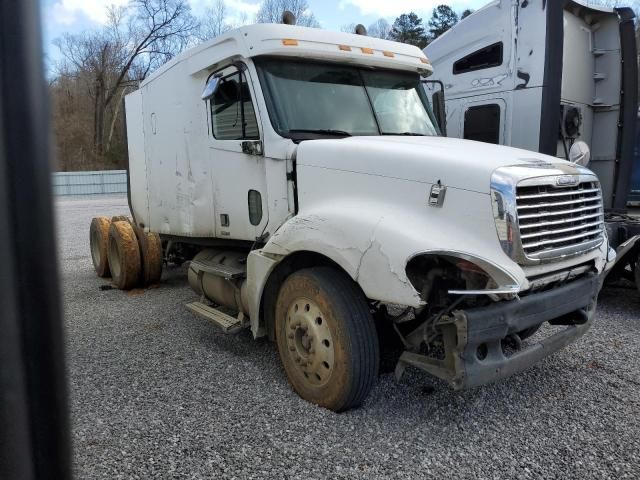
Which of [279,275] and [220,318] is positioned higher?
[279,275]

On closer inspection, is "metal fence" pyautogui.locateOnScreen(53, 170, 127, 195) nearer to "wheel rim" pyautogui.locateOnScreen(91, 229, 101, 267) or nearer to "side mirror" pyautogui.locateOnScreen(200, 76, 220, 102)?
"wheel rim" pyautogui.locateOnScreen(91, 229, 101, 267)

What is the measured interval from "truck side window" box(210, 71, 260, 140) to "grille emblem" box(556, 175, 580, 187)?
2325 mm

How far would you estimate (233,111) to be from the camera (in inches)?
183

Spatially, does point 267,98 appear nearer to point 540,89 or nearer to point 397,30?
point 540,89

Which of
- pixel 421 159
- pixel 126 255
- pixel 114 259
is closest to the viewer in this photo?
pixel 421 159

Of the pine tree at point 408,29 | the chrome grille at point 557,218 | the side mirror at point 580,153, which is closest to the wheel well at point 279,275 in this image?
the chrome grille at point 557,218

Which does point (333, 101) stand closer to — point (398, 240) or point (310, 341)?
point (398, 240)

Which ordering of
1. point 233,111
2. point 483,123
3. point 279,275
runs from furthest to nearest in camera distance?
point 483,123, point 233,111, point 279,275

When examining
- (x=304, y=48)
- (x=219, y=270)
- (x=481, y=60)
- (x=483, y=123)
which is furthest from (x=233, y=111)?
(x=481, y=60)

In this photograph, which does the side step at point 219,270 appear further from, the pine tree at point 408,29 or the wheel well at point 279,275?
the pine tree at point 408,29

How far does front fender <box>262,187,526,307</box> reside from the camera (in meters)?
2.96

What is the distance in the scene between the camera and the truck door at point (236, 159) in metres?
4.43

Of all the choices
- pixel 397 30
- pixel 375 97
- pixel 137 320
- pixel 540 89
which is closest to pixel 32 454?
pixel 375 97

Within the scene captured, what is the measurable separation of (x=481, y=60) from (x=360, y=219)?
473 cm
